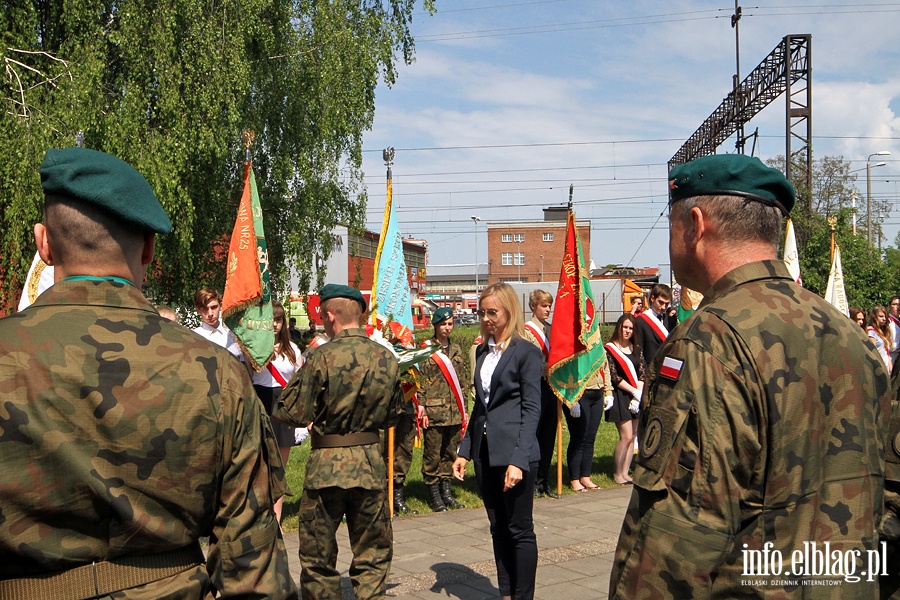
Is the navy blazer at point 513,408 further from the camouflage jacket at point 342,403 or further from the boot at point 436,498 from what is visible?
the boot at point 436,498

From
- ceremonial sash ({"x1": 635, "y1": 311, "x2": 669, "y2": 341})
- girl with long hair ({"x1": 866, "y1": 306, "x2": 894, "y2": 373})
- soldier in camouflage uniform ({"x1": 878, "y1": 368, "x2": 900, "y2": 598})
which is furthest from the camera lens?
girl with long hair ({"x1": 866, "y1": 306, "x2": 894, "y2": 373})

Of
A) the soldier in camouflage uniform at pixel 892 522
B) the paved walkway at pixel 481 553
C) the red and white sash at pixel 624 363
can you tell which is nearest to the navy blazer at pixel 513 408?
the paved walkway at pixel 481 553

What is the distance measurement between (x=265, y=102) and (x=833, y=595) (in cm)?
1747

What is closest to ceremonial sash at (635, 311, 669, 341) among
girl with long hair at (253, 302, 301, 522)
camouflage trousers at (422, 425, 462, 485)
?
camouflage trousers at (422, 425, 462, 485)

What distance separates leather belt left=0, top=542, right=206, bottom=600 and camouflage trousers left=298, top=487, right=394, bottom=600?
3133 millimetres

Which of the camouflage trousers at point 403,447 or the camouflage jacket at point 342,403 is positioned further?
the camouflage trousers at point 403,447

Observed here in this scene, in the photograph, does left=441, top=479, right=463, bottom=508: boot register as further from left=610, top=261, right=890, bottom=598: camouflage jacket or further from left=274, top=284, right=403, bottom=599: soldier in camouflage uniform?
left=610, top=261, right=890, bottom=598: camouflage jacket

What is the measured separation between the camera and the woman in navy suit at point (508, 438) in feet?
16.9

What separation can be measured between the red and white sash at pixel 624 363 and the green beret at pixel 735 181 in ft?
27.0

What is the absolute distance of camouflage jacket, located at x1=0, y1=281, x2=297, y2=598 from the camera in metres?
2.01

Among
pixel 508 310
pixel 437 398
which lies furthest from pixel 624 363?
pixel 508 310

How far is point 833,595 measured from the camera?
81.2 inches

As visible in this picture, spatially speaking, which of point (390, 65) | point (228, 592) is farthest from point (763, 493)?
point (390, 65)

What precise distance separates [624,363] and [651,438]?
8.59 metres
